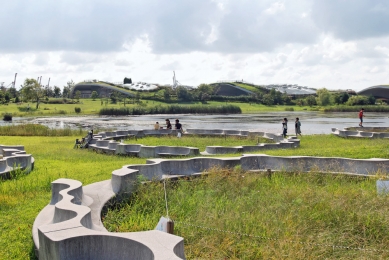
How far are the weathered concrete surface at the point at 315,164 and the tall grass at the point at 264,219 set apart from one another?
131cm

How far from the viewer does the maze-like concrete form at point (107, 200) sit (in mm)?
4652

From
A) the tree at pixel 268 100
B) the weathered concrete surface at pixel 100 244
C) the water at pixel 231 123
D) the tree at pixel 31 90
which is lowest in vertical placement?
the water at pixel 231 123

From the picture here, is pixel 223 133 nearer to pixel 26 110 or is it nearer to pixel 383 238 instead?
pixel 383 238

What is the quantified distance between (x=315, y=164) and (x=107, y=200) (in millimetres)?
4896

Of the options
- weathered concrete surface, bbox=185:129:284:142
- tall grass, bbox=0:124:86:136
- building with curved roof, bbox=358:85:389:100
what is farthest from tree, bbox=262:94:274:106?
weathered concrete surface, bbox=185:129:284:142

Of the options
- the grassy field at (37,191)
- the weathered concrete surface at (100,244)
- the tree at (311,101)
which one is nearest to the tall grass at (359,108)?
the tree at (311,101)

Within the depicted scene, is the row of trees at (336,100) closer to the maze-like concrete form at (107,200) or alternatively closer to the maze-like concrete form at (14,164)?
the maze-like concrete form at (107,200)

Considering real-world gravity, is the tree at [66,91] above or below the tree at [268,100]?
above

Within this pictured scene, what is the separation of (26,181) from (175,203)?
3987 mm

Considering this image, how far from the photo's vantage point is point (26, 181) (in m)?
9.98

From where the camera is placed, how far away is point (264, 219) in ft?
21.0

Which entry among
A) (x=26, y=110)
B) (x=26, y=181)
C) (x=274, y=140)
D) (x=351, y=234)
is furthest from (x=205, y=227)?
(x=26, y=110)

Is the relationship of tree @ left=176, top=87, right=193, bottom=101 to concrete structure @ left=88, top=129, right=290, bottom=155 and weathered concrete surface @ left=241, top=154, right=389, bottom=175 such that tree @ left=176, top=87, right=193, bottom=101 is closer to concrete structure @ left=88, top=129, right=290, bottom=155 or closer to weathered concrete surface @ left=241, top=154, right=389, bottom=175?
concrete structure @ left=88, top=129, right=290, bottom=155

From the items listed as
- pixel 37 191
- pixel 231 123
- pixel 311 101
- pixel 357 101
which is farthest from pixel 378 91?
pixel 37 191
